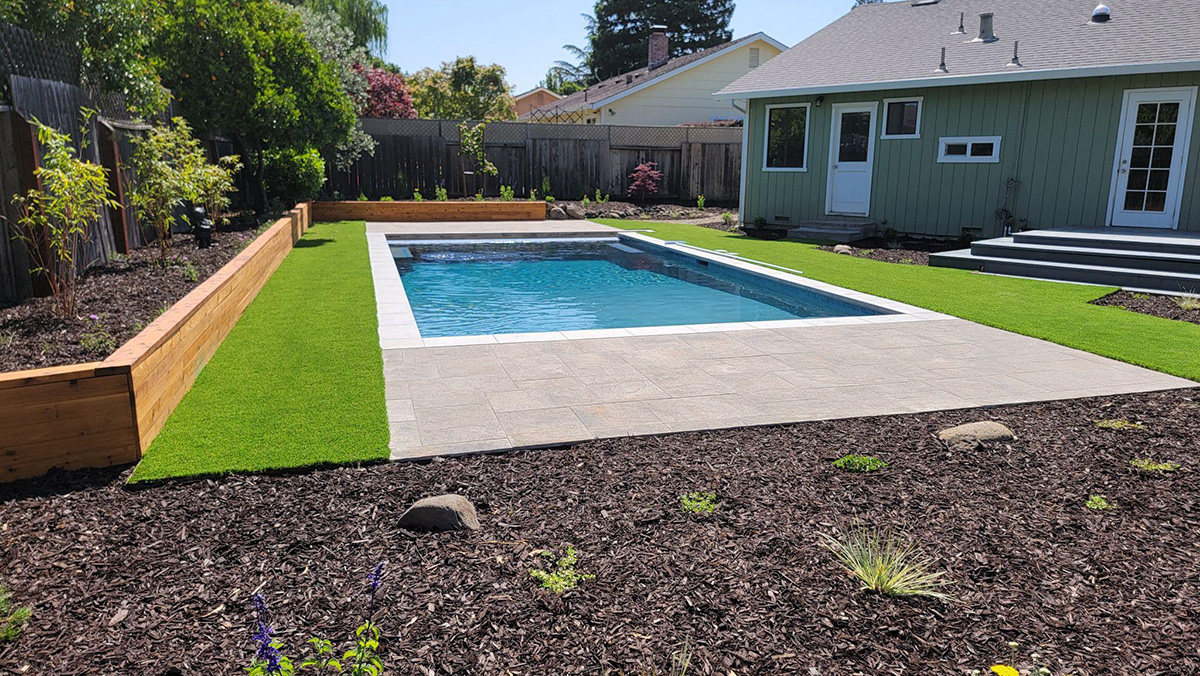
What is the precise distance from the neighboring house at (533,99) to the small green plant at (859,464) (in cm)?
4430

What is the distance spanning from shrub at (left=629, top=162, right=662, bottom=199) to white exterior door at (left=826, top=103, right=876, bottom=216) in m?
6.05

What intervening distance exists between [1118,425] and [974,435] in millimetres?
918

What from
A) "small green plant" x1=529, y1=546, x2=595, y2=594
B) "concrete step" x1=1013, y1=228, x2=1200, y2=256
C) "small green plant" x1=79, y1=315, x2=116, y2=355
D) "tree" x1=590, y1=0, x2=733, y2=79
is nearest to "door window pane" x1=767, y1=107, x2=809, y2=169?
"concrete step" x1=1013, y1=228, x2=1200, y2=256

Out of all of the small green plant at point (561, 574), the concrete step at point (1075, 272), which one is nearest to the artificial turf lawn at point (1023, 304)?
the concrete step at point (1075, 272)

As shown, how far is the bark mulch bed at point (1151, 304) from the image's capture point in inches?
302

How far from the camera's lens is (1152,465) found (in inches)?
149

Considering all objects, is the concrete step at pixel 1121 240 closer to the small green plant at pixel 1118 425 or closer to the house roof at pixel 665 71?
the small green plant at pixel 1118 425

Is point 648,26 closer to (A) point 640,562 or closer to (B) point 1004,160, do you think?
(B) point 1004,160

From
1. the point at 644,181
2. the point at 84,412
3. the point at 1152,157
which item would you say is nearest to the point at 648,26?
the point at 644,181

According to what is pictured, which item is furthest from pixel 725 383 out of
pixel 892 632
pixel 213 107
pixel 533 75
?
pixel 533 75

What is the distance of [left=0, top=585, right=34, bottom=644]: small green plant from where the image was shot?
2441 mm

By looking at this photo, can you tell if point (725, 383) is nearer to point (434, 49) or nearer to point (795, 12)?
point (434, 49)

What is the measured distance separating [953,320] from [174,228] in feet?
31.7

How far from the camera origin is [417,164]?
62.5 ft
